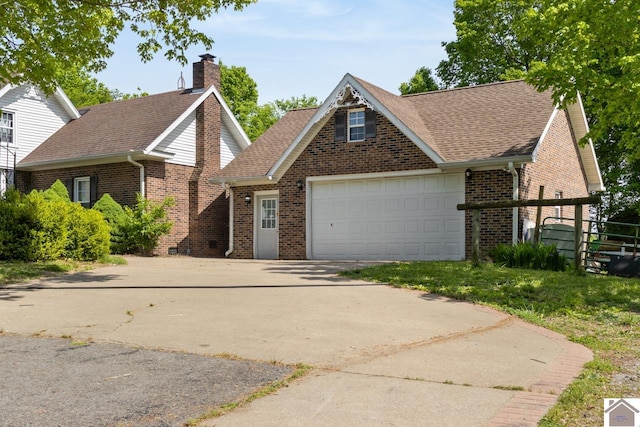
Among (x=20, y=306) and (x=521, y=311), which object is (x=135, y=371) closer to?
(x=20, y=306)

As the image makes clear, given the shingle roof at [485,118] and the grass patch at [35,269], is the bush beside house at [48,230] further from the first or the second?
the shingle roof at [485,118]

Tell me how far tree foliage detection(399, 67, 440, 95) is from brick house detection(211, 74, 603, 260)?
53.2ft

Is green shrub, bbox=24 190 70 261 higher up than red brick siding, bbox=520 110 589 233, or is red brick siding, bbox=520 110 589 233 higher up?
red brick siding, bbox=520 110 589 233

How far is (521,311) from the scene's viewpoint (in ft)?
27.7

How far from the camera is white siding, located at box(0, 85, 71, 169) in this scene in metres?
23.7

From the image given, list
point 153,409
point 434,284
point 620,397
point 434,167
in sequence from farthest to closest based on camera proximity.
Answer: point 434,167, point 434,284, point 620,397, point 153,409

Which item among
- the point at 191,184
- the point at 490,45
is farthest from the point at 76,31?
the point at 490,45

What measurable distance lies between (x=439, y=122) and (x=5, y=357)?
15.5 meters

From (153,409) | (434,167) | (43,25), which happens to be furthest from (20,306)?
(434,167)

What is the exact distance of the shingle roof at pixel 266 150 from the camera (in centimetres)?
2058

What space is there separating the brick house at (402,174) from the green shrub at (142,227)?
7.91 feet

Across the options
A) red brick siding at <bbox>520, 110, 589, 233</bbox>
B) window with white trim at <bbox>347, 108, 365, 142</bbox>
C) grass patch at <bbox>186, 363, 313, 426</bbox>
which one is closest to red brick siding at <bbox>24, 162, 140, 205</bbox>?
window with white trim at <bbox>347, 108, 365, 142</bbox>

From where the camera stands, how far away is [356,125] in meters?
18.3

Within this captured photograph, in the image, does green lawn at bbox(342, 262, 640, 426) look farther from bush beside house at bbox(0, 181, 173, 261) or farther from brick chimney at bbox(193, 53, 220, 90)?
brick chimney at bbox(193, 53, 220, 90)
